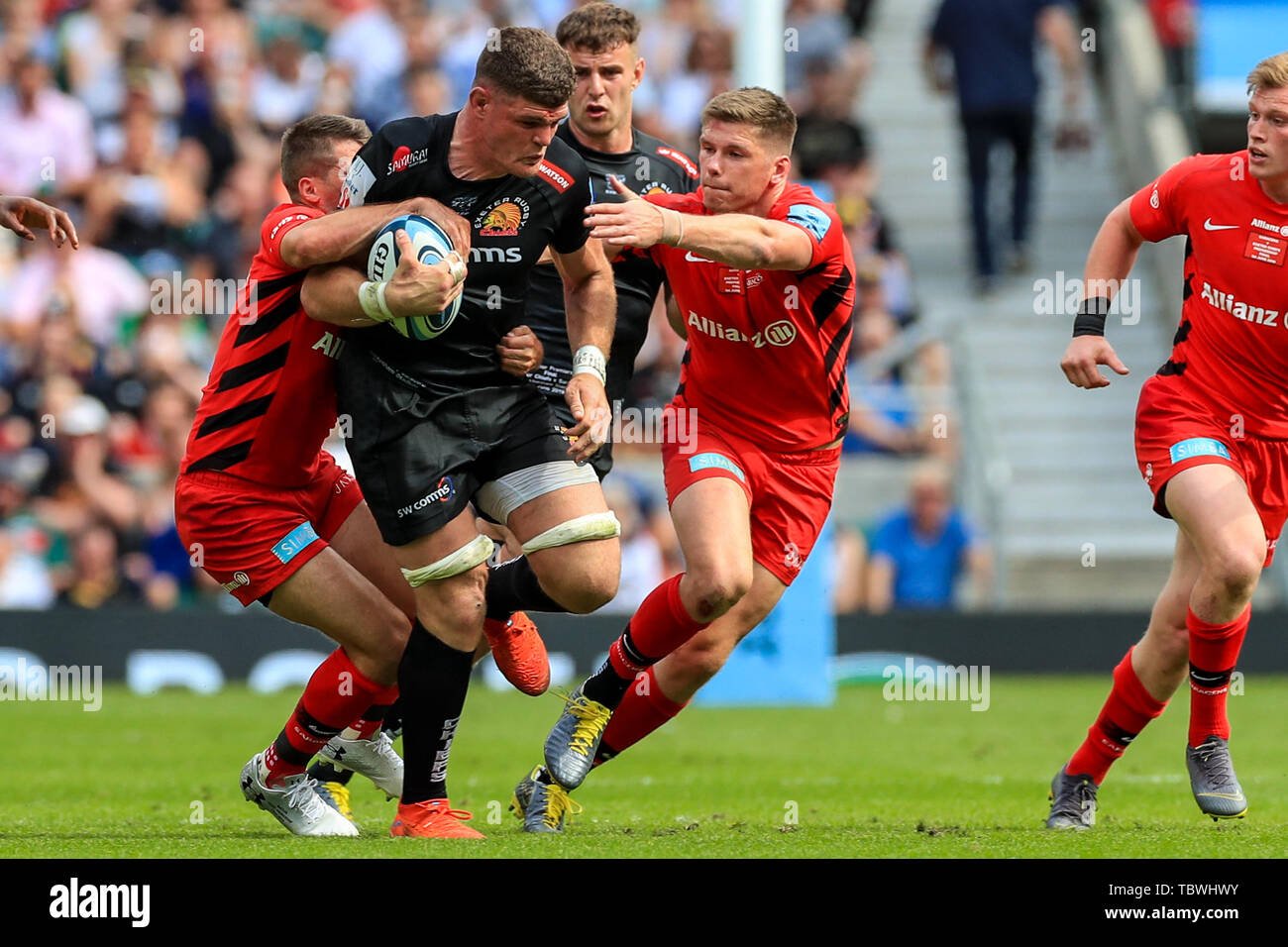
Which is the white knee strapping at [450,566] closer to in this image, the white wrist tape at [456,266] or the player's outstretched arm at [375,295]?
the player's outstretched arm at [375,295]

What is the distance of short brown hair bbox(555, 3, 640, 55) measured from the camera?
813 cm

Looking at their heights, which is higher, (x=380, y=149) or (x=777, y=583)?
(x=380, y=149)

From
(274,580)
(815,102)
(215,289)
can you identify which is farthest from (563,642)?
(274,580)

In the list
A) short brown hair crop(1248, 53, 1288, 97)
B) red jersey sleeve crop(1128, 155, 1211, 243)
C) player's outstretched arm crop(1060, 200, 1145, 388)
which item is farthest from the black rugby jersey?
short brown hair crop(1248, 53, 1288, 97)

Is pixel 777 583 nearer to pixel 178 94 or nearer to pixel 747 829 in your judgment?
pixel 747 829

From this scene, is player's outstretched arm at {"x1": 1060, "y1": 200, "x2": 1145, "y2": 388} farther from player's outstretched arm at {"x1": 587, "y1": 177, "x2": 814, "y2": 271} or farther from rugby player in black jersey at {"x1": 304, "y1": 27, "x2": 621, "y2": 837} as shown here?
rugby player in black jersey at {"x1": 304, "y1": 27, "x2": 621, "y2": 837}

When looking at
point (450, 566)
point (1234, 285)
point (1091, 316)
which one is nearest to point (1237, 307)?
point (1234, 285)

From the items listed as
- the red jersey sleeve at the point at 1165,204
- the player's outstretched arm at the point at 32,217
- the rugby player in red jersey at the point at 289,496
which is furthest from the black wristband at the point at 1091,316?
the player's outstretched arm at the point at 32,217

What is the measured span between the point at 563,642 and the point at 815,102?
628 cm

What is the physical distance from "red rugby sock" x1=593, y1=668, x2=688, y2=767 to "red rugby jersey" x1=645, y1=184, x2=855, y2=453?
1.10m

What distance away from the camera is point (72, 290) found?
16.0m

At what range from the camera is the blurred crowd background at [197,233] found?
14.8m

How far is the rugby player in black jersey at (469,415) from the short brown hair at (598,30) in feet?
4.59

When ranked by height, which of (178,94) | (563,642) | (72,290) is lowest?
(563,642)
